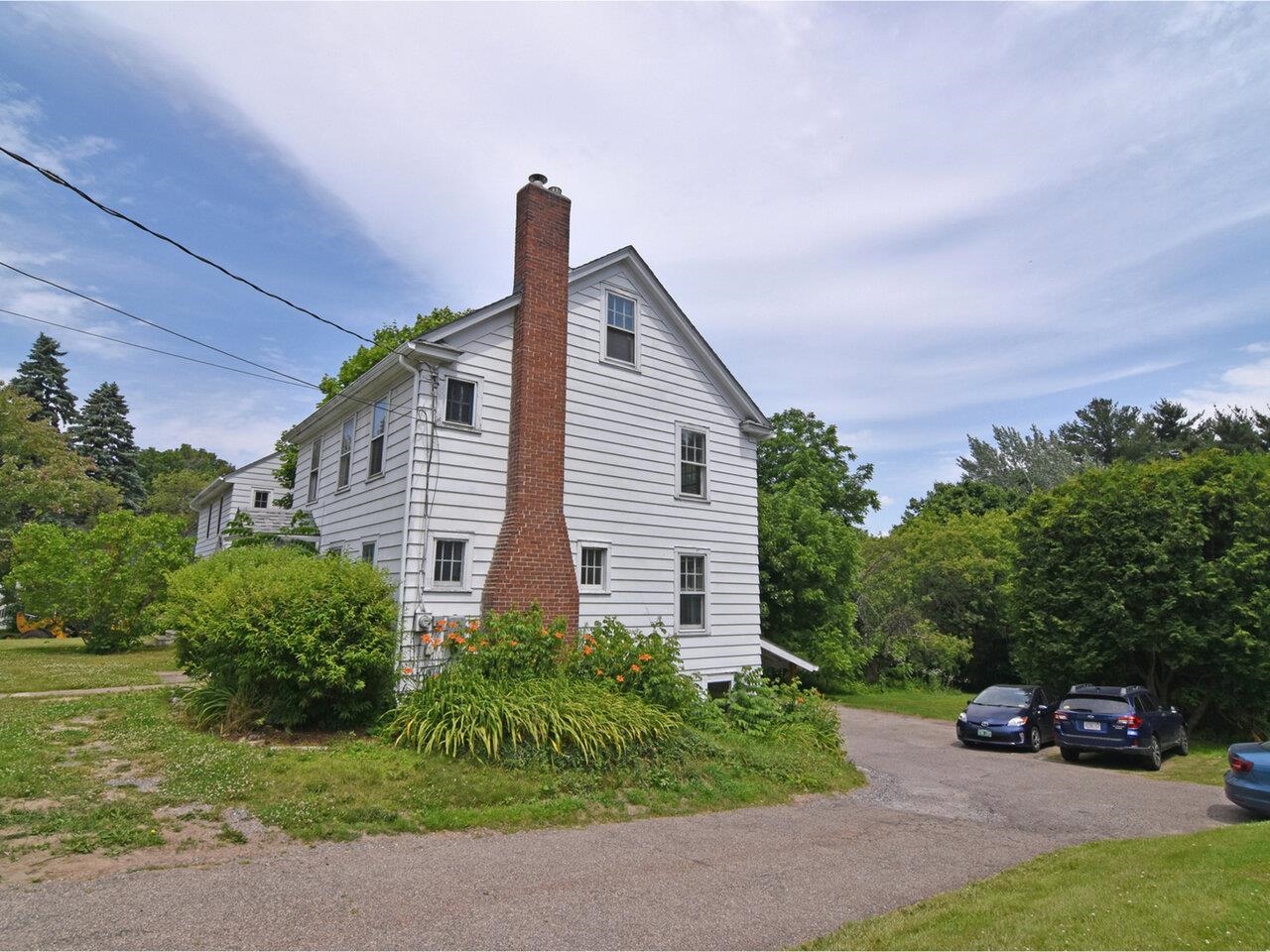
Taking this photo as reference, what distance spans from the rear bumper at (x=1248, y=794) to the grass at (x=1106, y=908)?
319 cm

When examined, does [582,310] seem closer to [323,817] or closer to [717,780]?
[717,780]

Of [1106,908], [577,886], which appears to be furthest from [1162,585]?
[577,886]

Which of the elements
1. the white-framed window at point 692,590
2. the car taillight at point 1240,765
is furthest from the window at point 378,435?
the car taillight at point 1240,765

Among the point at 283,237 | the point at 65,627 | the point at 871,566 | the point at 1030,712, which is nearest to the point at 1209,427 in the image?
the point at 871,566

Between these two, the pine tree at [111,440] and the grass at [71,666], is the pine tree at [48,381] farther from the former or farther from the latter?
the grass at [71,666]

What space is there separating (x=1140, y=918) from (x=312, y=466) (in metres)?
18.2

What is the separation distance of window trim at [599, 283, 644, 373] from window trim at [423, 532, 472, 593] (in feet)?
15.7

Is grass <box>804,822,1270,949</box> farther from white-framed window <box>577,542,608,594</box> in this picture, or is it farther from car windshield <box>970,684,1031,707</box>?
car windshield <box>970,684,1031,707</box>

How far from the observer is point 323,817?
730cm

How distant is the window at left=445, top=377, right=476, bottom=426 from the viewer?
12.8 meters

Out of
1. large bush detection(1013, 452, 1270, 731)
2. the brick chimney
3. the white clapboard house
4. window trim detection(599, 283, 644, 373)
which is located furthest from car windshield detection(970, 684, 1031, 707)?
window trim detection(599, 283, 644, 373)

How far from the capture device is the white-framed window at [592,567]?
13.8 meters

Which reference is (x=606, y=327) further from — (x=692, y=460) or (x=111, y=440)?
(x=111, y=440)

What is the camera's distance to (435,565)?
12.0 m
